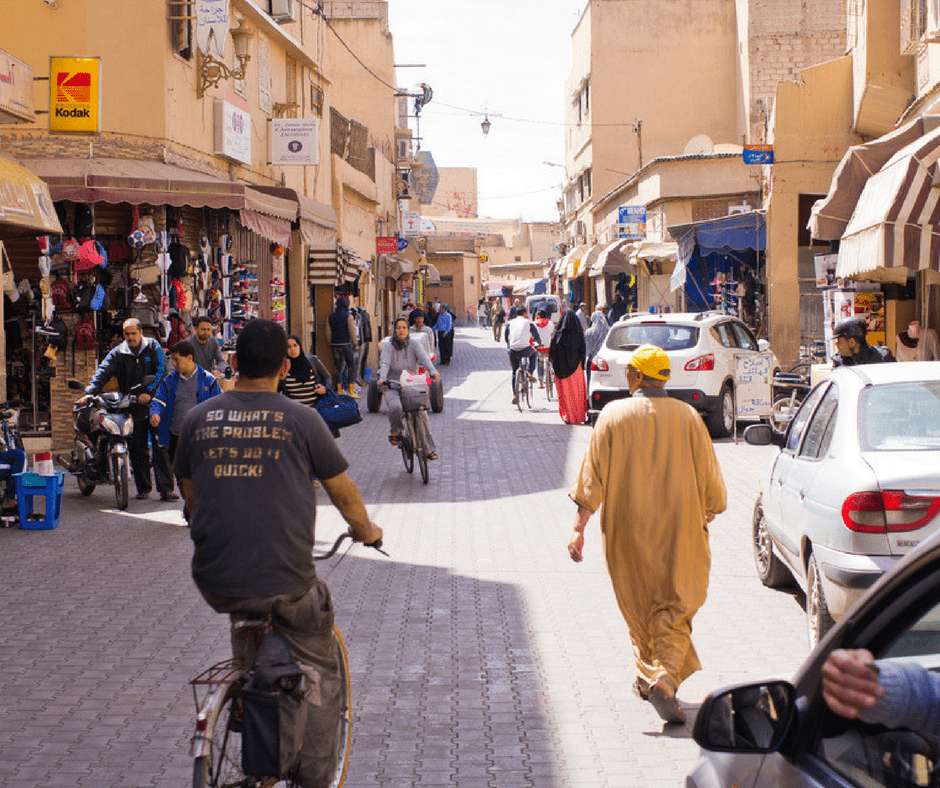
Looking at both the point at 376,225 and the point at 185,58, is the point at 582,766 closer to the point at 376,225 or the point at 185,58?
the point at 185,58

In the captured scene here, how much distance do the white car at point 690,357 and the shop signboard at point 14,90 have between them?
8604mm

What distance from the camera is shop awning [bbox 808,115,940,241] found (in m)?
16.2

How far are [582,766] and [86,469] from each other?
8957 millimetres

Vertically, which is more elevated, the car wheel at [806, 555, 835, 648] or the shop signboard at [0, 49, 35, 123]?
the shop signboard at [0, 49, 35, 123]

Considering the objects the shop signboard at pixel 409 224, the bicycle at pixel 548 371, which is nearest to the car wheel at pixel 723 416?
the bicycle at pixel 548 371

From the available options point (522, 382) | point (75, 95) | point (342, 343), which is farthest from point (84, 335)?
point (342, 343)

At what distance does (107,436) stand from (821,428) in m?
7.72

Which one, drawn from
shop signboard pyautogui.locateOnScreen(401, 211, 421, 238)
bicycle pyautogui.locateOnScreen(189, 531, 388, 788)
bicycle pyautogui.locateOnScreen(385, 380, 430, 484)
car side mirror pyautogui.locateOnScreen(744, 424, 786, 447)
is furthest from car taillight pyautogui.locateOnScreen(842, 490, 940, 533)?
shop signboard pyautogui.locateOnScreen(401, 211, 421, 238)

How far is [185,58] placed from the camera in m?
18.1

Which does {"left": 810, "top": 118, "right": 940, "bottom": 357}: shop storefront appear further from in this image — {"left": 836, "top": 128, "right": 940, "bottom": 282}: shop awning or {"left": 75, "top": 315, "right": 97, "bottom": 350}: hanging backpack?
{"left": 75, "top": 315, "right": 97, "bottom": 350}: hanging backpack

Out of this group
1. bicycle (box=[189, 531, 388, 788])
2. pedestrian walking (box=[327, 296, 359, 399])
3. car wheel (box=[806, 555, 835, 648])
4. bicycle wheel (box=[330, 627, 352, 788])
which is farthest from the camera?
pedestrian walking (box=[327, 296, 359, 399])

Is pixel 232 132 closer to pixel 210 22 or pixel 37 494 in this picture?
pixel 210 22

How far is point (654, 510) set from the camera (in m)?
5.90

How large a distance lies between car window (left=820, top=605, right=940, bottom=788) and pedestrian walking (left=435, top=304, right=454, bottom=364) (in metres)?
34.9
